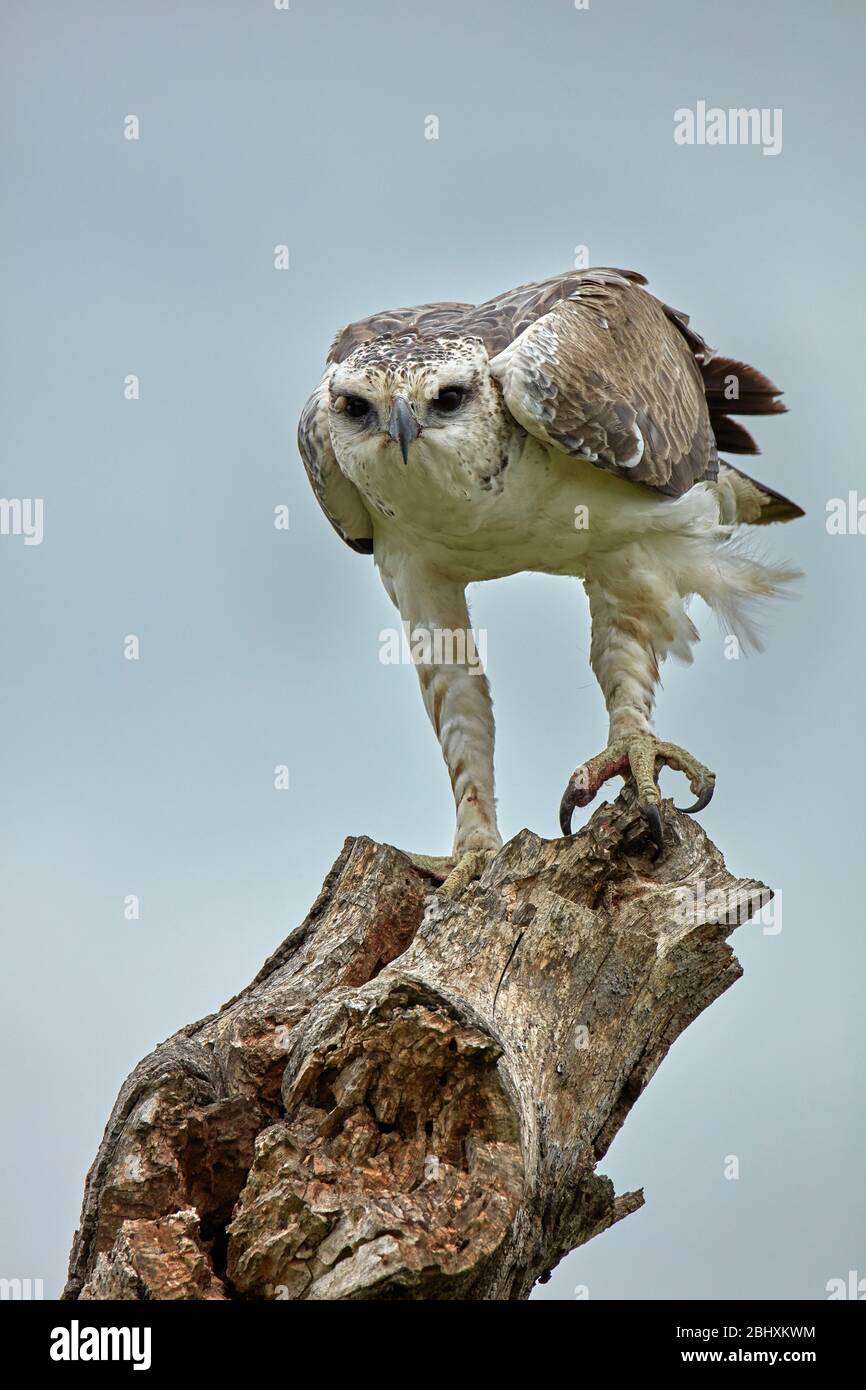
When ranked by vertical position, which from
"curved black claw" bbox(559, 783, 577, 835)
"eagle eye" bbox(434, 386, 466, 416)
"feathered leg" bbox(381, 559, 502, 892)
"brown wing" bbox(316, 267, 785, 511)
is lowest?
"curved black claw" bbox(559, 783, 577, 835)

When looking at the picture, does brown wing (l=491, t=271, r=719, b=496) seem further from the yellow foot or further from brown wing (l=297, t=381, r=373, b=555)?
the yellow foot

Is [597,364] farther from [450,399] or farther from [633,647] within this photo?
[633,647]

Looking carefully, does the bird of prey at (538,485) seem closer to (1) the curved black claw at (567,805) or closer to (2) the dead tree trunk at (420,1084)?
(1) the curved black claw at (567,805)

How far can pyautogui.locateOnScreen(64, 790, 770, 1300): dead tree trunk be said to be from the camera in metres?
5.32

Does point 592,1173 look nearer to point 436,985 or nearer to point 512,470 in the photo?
point 436,985

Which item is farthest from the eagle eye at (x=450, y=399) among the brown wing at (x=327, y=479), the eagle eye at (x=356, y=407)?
the brown wing at (x=327, y=479)

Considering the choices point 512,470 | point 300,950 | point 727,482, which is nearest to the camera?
point 300,950

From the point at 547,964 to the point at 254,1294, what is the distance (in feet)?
5.63

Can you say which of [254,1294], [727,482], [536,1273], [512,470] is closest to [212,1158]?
[254,1294]

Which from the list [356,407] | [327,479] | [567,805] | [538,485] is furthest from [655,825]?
[327,479]

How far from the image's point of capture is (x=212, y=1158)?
603 centimetres

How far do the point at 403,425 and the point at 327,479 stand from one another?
51.0 inches

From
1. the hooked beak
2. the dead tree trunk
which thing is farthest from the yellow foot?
the hooked beak

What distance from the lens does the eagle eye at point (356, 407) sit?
8.05m
